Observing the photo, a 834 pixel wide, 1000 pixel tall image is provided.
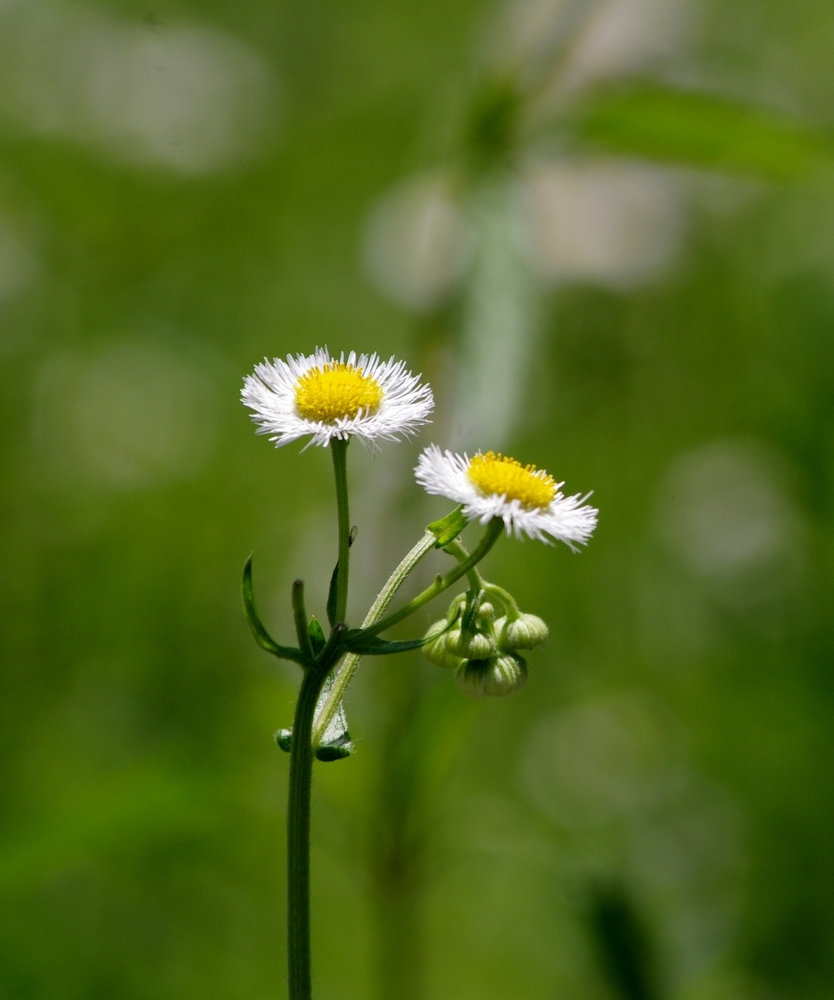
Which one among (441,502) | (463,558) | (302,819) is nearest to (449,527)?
(463,558)

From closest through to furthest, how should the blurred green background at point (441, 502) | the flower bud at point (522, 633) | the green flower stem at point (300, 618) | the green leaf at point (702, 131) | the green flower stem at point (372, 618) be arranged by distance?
the green flower stem at point (300, 618)
the green flower stem at point (372, 618)
the flower bud at point (522, 633)
the green leaf at point (702, 131)
the blurred green background at point (441, 502)

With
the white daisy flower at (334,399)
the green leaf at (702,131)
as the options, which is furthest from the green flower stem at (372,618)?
the green leaf at (702,131)

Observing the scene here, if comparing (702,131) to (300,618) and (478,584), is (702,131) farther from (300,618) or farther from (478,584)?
(300,618)

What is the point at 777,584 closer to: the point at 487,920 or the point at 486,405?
the point at 487,920

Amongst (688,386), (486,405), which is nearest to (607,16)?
(688,386)

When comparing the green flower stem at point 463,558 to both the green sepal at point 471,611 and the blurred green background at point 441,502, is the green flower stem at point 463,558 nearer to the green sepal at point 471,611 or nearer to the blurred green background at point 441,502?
the green sepal at point 471,611

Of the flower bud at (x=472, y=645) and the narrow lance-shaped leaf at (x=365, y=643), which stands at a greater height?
the flower bud at (x=472, y=645)

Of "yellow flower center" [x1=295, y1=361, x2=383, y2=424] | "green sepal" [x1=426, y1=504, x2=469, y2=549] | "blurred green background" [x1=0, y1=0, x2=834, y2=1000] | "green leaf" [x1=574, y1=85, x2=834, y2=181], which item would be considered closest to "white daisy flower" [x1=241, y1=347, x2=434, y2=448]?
"yellow flower center" [x1=295, y1=361, x2=383, y2=424]

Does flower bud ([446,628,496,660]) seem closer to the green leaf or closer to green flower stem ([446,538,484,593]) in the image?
green flower stem ([446,538,484,593])
